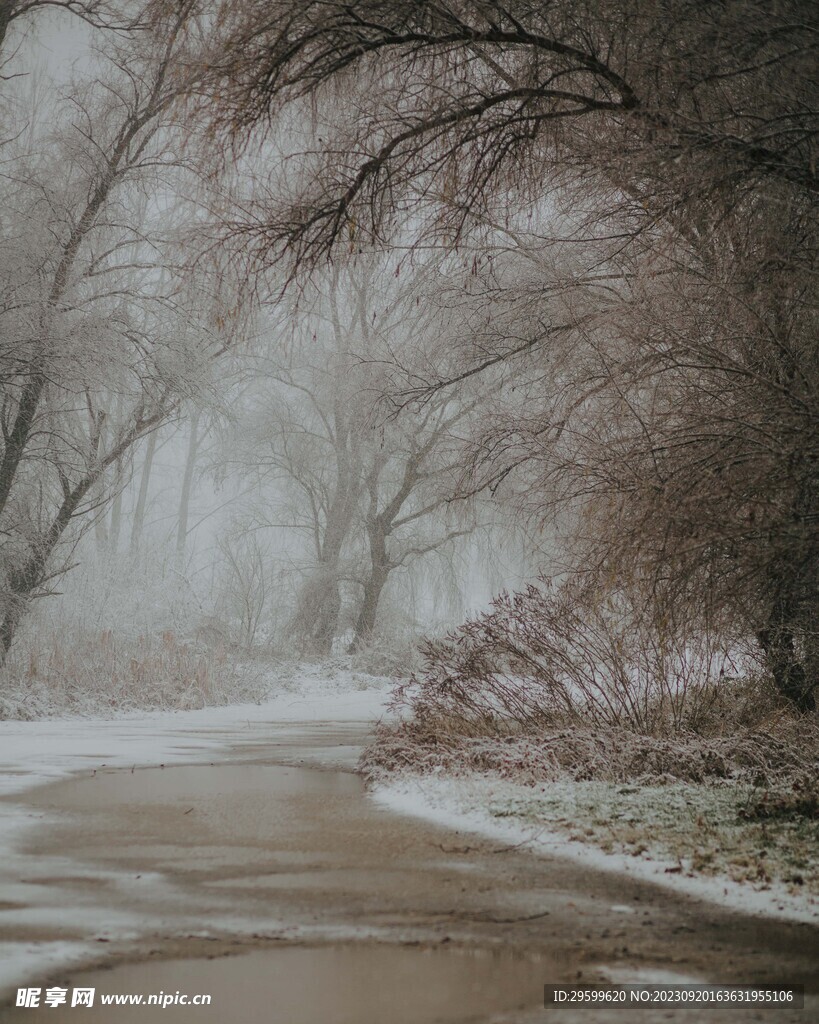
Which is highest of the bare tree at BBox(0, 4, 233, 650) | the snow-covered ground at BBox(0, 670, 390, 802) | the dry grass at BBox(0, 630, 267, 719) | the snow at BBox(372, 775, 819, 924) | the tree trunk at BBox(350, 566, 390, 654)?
the bare tree at BBox(0, 4, 233, 650)

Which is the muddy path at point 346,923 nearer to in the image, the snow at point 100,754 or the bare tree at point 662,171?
the snow at point 100,754

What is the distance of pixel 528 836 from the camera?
225 inches

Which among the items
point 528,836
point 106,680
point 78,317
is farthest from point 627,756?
point 106,680

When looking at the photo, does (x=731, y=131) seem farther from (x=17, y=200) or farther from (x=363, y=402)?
(x=363, y=402)

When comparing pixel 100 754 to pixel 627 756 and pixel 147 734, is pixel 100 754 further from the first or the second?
pixel 627 756

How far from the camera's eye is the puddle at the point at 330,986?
117 inches

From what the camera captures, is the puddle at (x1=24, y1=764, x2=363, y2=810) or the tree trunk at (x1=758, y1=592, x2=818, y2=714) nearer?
the puddle at (x1=24, y1=764, x2=363, y2=810)

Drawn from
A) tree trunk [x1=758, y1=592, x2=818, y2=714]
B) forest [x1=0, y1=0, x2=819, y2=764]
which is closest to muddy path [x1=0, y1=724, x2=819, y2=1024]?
forest [x1=0, y1=0, x2=819, y2=764]

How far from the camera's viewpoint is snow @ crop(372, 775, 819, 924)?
14.2 ft

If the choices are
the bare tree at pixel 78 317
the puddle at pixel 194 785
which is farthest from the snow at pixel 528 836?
the bare tree at pixel 78 317

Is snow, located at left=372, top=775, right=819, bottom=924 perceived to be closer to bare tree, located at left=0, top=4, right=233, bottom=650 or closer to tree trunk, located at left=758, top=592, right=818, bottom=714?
tree trunk, located at left=758, top=592, right=818, bottom=714

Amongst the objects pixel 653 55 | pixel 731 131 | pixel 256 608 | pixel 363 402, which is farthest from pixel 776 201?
pixel 256 608

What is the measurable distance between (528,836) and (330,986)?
8.78 ft

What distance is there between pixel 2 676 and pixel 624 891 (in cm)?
1141
